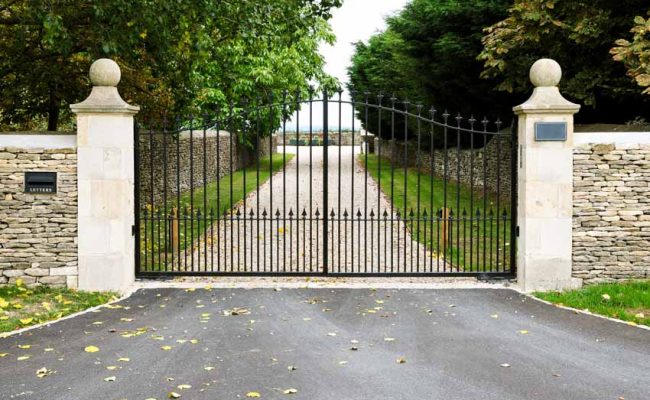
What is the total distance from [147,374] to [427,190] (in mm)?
16828

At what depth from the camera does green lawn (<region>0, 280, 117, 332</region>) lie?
309 inches

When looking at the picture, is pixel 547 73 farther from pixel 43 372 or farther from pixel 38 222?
pixel 43 372

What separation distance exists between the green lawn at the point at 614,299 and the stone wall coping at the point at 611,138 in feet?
5.84

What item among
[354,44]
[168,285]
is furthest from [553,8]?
[354,44]

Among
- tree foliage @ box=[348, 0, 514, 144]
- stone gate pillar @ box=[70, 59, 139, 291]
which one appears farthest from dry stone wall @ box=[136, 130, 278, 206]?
stone gate pillar @ box=[70, 59, 139, 291]

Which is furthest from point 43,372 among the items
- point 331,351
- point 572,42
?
point 572,42

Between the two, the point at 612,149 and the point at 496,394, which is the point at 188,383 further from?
the point at 612,149

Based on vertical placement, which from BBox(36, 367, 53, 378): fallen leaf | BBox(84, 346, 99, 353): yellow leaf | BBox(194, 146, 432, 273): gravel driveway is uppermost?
BBox(194, 146, 432, 273): gravel driveway

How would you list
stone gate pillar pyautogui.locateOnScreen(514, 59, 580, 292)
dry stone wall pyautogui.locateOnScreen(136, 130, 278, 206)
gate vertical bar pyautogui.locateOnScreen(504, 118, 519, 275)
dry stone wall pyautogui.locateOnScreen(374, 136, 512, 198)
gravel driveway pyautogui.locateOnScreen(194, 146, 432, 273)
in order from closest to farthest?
1. stone gate pillar pyautogui.locateOnScreen(514, 59, 580, 292)
2. gate vertical bar pyautogui.locateOnScreen(504, 118, 519, 275)
3. gravel driveway pyautogui.locateOnScreen(194, 146, 432, 273)
4. dry stone wall pyautogui.locateOnScreen(136, 130, 278, 206)
5. dry stone wall pyautogui.locateOnScreen(374, 136, 512, 198)

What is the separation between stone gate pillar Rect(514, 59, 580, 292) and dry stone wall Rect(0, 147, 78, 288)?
18.6ft

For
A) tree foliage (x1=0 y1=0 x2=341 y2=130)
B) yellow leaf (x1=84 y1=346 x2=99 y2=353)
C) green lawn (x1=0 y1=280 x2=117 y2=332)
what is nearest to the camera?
yellow leaf (x1=84 y1=346 x2=99 y2=353)

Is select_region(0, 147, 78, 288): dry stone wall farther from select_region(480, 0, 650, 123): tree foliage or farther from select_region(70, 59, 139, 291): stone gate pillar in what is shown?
select_region(480, 0, 650, 123): tree foliage

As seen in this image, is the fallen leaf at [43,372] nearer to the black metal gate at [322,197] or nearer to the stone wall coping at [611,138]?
the black metal gate at [322,197]

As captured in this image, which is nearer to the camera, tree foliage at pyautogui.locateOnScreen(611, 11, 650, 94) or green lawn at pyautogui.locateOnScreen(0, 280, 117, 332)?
green lawn at pyautogui.locateOnScreen(0, 280, 117, 332)
